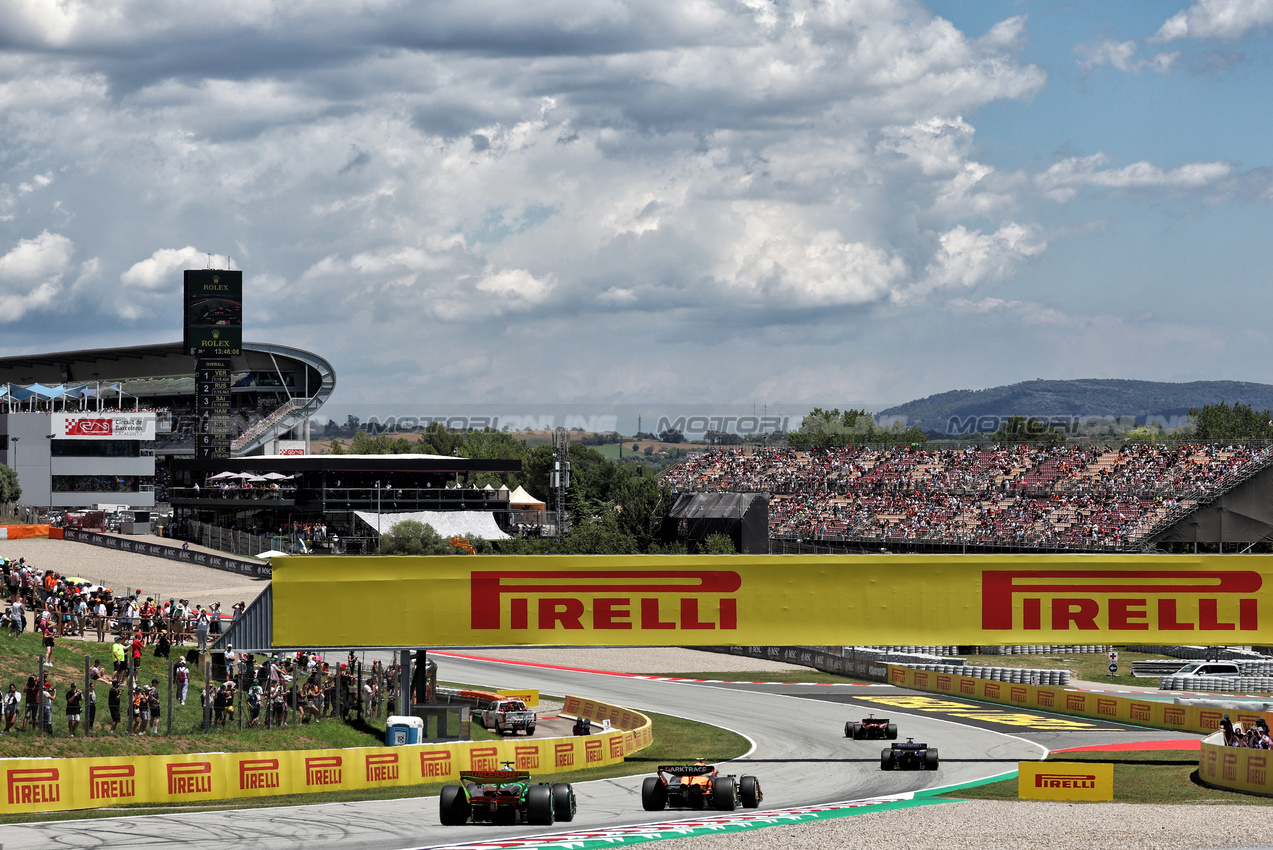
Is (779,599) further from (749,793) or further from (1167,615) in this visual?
(1167,615)

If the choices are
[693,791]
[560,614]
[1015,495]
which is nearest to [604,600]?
[560,614]

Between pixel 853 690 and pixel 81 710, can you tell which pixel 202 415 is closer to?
pixel 853 690

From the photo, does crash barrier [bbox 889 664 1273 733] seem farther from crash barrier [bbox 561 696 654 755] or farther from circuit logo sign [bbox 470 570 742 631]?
circuit logo sign [bbox 470 570 742 631]

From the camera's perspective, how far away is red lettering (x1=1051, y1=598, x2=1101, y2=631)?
97.0 feet

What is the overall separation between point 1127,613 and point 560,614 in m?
13.1

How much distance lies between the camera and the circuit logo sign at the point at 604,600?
29.2 m

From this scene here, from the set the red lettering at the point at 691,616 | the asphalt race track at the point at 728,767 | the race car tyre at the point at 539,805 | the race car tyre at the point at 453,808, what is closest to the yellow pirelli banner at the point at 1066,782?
the asphalt race track at the point at 728,767

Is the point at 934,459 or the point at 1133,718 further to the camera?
the point at 934,459

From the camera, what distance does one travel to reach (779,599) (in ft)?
97.1

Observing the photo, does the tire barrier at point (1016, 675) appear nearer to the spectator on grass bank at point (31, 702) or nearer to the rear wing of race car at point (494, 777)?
the rear wing of race car at point (494, 777)

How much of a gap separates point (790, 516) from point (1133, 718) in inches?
1823

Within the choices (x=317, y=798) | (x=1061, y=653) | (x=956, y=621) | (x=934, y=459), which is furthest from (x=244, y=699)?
(x=934, y=459)

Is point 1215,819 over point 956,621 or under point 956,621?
under

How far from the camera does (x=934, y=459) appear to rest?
285ft
